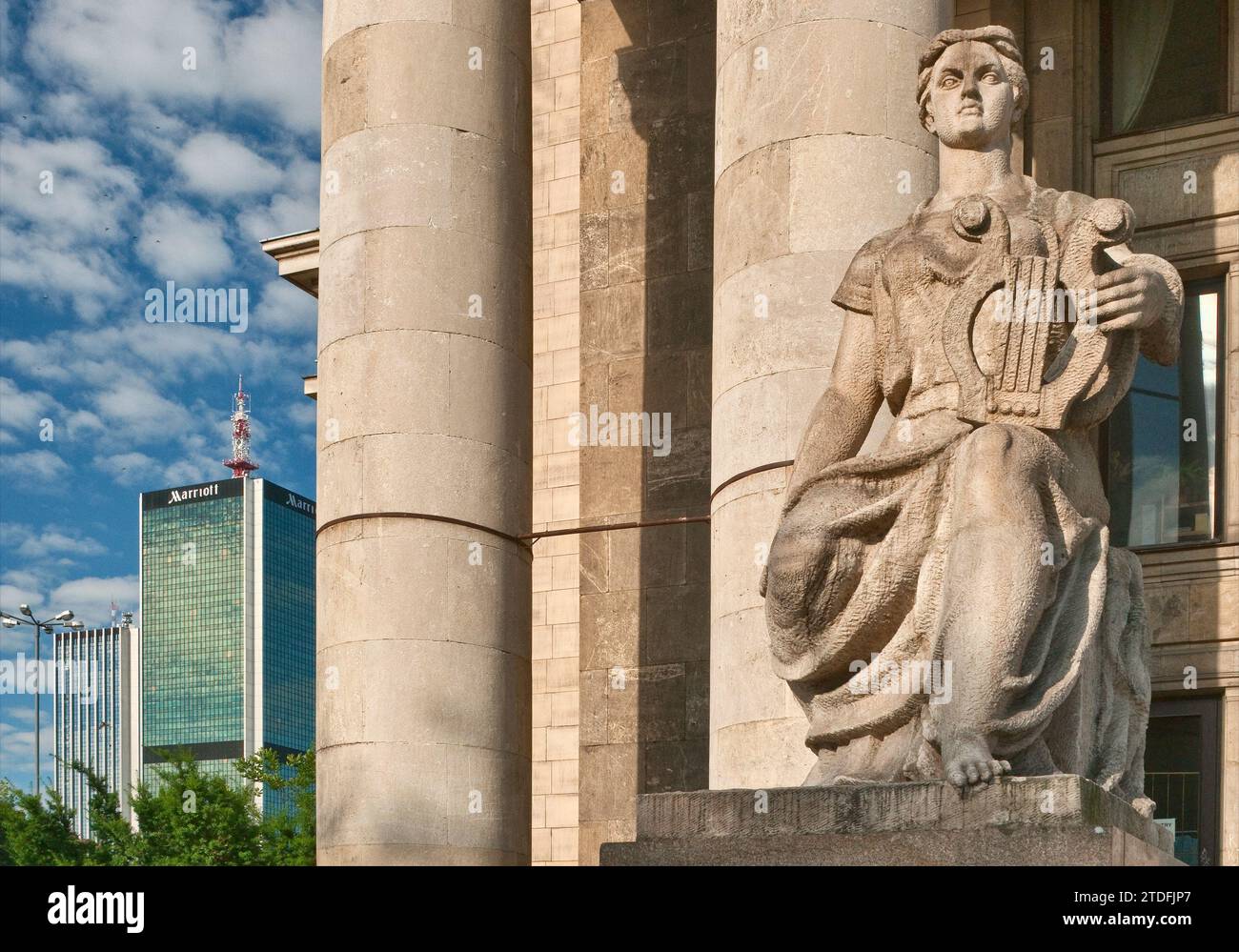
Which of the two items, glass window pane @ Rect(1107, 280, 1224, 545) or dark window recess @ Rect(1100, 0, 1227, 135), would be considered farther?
dark window recess @ Rect(1100, 0, 1227, 135)

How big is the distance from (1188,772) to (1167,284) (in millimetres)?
13611

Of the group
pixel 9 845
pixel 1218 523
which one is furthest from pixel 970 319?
pixel 9 845

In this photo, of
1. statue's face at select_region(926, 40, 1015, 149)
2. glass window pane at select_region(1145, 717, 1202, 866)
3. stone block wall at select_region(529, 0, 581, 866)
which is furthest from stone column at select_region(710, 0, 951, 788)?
stone block wall at select_region(529, 0, 581, 866)

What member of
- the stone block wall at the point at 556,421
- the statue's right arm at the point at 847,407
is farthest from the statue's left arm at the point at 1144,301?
the stone block wall at the point at 556,421

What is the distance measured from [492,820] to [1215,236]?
10.7 metres

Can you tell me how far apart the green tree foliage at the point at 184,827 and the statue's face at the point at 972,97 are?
37.6 metres

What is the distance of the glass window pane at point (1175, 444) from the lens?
23453mm

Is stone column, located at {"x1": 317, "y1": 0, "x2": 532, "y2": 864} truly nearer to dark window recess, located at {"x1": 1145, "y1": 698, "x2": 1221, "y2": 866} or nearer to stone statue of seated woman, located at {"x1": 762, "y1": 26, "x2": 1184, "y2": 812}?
dark window recess, located at {"x1": 1145, "y1": 698, "x2": 1221, "y2": 866}

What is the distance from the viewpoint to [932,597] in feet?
31.1

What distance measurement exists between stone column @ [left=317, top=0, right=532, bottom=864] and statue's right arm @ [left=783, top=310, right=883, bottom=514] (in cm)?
998

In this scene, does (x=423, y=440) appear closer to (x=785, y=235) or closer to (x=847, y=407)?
(x=785, y=235)

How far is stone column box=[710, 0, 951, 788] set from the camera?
17.3 metres

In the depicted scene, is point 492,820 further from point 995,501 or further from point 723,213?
point 995,501

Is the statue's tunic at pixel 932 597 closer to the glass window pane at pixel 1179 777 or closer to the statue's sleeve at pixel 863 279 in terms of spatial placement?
the statue's sleeve at pixel 863 279
